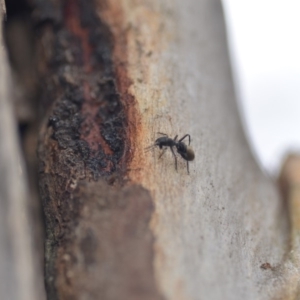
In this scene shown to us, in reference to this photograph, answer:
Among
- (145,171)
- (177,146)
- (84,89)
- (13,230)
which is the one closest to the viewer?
(13,230)

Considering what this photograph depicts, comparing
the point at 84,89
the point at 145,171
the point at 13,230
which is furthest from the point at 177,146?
the point at 13,230

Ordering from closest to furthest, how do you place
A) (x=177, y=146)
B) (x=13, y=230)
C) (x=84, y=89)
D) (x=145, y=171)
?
(x=13, y=230) → (x=145, y=171) → (x=177, y=146) → (x=84, y=89)

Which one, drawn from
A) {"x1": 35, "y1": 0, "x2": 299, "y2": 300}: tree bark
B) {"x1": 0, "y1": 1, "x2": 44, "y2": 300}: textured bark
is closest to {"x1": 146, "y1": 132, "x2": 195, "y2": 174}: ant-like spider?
{"x1": 35, "y1": 0, "x2": 299, "y2": 300}: tree bark

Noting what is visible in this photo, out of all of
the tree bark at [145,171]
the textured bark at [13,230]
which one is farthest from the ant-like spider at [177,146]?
the textured bark at [13,230]

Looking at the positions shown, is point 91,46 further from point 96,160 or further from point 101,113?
point 96,160

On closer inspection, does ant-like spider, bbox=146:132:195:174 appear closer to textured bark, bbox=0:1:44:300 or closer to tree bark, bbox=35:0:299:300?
tree bark, bbox=35:0:299:300

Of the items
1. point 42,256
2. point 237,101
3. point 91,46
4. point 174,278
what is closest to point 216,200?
point 174,278

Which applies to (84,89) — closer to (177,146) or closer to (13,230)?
(177,146)
